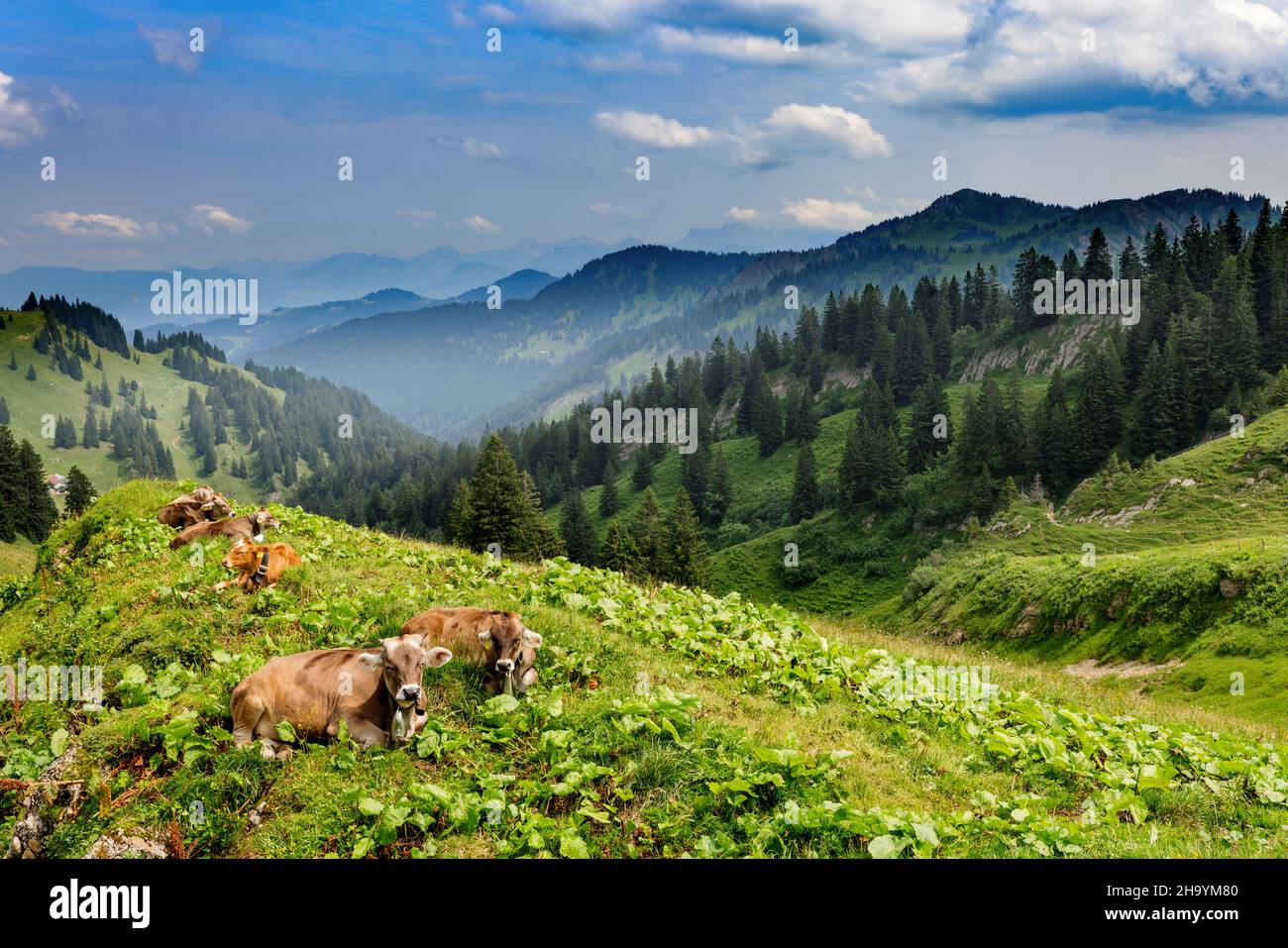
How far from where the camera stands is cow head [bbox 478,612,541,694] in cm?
1074

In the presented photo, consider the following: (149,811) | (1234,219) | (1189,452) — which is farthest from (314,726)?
(1234,219)

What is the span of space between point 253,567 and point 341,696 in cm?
672

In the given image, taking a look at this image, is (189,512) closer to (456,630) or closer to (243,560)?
(243,560)

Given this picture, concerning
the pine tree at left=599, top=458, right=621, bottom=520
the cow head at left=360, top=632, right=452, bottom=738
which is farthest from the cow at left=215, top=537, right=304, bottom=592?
the pine tree at left=599, top=458, right=621, bottom=520

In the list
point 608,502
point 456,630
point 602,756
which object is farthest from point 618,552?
point 602,756

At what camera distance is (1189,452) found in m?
73.8

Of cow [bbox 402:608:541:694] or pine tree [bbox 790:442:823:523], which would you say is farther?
pine tree [bbox 790:442:823:523]

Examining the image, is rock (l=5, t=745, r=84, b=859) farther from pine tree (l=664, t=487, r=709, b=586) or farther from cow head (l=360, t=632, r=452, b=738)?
pine tree (l=664, t=487, r=709, b=586)

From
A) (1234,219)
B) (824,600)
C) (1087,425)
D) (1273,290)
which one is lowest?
(824,600)

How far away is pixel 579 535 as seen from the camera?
125 m

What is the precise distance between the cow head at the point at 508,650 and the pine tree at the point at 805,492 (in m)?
124

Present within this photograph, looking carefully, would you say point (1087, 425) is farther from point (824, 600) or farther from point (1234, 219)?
point (1234, 219)

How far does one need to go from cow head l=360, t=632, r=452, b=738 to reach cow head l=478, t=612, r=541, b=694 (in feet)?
4.18
